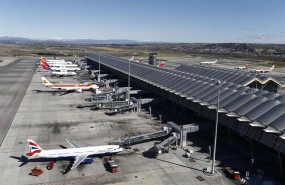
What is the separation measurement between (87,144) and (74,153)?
7894 mm

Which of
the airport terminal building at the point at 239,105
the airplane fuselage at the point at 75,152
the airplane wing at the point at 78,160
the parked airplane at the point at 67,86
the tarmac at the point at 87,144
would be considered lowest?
the tarmac at the point at 87,144

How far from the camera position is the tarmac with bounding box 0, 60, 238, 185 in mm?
40438

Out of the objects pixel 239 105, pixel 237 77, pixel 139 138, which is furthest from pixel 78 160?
pixel 237 77

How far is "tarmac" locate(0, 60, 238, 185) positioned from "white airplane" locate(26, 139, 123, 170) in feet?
3.53

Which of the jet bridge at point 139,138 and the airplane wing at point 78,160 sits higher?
the jet bridge at point 139,138

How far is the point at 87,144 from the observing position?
53.3m

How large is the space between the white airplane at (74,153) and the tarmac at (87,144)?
42.4 inches

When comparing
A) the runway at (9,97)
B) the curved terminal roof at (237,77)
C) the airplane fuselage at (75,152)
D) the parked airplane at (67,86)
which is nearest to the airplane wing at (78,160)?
the airplane fuselage at (75,152)

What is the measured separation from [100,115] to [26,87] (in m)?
51.9

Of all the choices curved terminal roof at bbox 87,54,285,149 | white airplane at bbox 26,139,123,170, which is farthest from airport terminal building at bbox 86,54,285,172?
white airplane at bbox 26,139,123,170

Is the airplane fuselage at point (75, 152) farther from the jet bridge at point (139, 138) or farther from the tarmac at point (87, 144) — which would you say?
the jet bridge at point (139, 138)

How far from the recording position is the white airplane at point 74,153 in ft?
145

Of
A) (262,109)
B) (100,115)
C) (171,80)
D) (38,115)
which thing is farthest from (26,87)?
(262,109)

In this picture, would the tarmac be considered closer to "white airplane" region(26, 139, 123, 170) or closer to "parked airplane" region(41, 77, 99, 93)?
"white airplane" region(26, 139, 123, 170)
